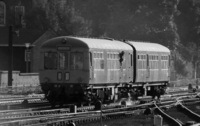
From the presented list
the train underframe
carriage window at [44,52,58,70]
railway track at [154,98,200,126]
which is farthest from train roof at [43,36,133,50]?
railway track at [154,98,200,126]

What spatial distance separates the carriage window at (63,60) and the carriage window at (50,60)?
24 cm

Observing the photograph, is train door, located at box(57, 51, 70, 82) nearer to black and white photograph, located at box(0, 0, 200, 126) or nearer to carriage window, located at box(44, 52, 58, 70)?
black and white photograph, located at box(0, 0, 200, 126)

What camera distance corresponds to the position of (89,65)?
1068 inches

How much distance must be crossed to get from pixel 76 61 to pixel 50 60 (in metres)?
1.32

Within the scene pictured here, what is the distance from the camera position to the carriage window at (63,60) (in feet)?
90.5

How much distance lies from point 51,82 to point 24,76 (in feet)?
62.8

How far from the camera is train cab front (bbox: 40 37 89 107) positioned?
27109 mm

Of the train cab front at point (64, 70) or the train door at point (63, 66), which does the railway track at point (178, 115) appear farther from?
the train door at point (63, 66)

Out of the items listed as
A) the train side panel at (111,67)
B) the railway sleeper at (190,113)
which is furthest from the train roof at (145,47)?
the railway sleeper at (190,113)

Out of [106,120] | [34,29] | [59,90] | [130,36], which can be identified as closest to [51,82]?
[59,90]

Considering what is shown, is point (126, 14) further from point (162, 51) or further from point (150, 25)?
point (162, 51)

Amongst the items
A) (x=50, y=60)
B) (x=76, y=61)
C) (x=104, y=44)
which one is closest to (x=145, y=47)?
(x=104, y=44)

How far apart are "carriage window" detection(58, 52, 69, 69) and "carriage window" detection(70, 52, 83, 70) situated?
0.27m

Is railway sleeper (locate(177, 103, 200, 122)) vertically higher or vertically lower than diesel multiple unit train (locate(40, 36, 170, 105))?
lower
